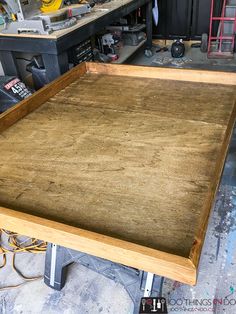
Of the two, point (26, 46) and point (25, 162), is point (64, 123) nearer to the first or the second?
point (25, 162)

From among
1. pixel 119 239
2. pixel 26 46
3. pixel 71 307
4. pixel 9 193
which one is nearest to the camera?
pixel 119 239

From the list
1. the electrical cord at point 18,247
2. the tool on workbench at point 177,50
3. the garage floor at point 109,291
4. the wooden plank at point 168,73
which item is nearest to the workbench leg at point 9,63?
the wooden plank at point 168,73

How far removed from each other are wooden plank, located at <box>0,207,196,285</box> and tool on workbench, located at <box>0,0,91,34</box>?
5.27 feet

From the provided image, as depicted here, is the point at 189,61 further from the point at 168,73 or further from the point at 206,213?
the point at 206,213

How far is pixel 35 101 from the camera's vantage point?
4.23 ft

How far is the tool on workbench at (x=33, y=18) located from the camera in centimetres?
199

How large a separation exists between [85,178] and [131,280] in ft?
1.74

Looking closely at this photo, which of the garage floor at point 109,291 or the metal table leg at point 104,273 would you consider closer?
the metal table leg at point 104,273

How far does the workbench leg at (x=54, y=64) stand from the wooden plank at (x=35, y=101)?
1.69 feet

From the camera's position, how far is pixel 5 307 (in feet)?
4.29

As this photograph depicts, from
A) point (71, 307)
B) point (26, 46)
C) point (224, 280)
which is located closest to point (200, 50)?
point (26, 46)

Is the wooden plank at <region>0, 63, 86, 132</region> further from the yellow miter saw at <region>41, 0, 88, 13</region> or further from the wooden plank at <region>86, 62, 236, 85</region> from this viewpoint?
the yellow miter saw at <region>41, 0, 88, 13</region>
